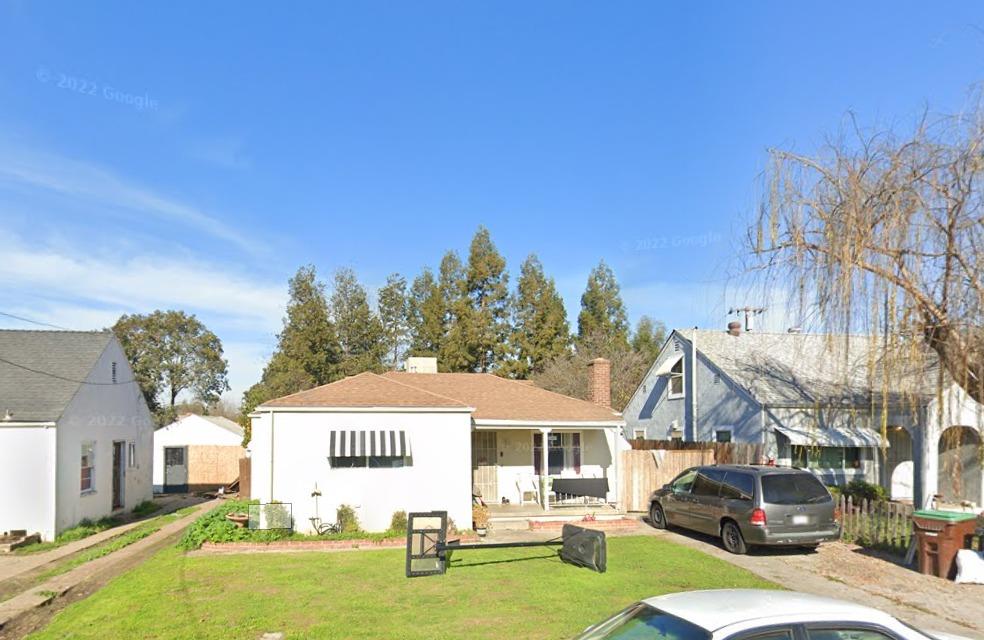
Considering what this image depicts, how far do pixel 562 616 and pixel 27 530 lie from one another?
14029mm

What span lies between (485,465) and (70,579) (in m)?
10.5

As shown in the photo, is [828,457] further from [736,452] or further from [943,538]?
[943,538]

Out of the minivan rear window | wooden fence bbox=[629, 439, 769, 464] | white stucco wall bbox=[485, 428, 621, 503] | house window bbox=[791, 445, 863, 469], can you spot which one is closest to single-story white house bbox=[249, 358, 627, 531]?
white stucco wall bbox=[485, 428, 621, 503]

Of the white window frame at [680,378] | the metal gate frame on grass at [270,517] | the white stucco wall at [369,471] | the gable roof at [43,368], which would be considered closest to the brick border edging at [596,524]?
the white stucco wall at [369,471]

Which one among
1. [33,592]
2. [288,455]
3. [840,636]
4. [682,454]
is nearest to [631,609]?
[840,636]

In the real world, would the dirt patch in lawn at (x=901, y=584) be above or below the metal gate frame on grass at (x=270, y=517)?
below

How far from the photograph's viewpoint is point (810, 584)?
37.7ft

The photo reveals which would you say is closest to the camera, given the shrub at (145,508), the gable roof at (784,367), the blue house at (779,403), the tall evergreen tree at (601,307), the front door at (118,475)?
the blue house at (779,403)

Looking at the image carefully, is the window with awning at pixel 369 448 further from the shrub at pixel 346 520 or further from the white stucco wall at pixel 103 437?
the white stucco wall at pixel 103 437

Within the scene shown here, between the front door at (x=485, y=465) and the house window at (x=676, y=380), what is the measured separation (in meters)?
9.32

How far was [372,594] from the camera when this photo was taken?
34.1 feet

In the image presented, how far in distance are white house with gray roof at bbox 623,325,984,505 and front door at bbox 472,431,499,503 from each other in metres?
8.02

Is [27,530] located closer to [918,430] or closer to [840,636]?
[840,636]

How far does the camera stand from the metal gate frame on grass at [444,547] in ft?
27.2
